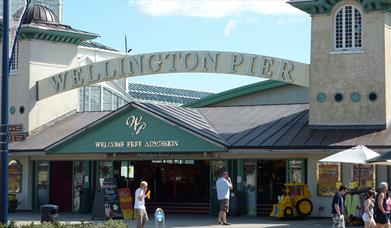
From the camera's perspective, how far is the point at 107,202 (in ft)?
102

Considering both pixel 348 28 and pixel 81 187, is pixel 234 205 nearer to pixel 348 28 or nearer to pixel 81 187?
pixel 348 28

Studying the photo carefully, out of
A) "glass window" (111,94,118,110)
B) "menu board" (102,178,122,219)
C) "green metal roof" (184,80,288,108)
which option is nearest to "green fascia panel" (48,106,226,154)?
"menu board" (102,178,122,219)

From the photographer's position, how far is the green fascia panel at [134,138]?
30.7 metres

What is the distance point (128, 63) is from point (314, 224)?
33.5 feet

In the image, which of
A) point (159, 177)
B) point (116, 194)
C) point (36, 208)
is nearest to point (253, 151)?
point (116, 194)

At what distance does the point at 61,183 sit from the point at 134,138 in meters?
6.19

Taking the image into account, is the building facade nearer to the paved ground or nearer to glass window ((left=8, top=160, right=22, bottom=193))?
glass window ((left=8, top=160, right=22, bottom=193))

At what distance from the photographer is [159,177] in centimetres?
3741

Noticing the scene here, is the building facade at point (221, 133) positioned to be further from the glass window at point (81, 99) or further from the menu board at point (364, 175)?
the glass window at point (81, 99)

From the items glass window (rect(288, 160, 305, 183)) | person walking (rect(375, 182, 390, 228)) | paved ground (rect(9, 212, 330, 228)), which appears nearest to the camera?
person walking (rect(375, 182, 390, 228))

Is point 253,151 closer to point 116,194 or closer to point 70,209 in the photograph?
point 116,194

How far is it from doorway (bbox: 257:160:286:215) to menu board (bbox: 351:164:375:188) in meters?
3.37

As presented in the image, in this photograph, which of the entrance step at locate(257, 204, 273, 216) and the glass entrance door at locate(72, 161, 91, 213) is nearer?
the entrance step at locate(257, 204, 273, 216)

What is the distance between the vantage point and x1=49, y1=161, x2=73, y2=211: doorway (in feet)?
119
